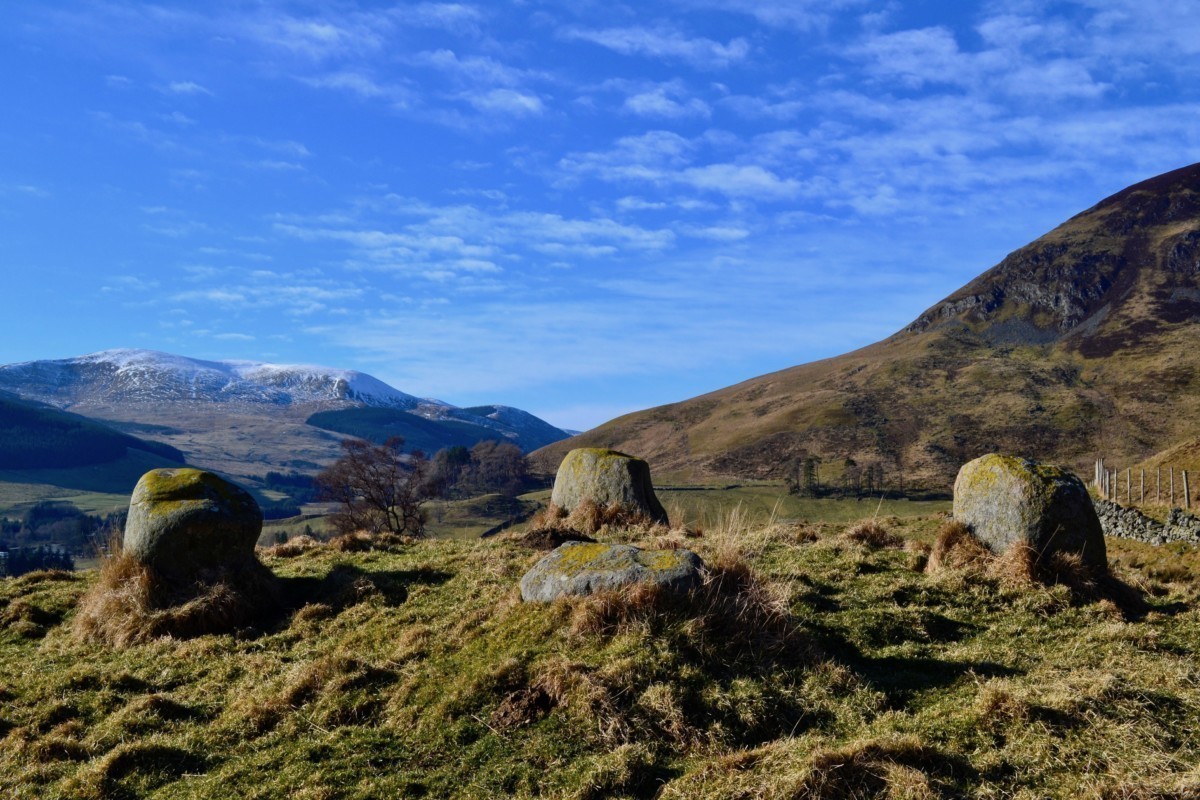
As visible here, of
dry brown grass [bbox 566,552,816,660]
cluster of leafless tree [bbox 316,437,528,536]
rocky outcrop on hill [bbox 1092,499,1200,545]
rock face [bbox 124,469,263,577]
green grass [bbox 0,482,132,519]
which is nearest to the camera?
dry brown grass [bbox 566,552,816,660]

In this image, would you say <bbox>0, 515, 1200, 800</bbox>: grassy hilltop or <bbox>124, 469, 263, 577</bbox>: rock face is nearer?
<bbox>0, 515, 1200, 800</bbox>: grassy hilltop

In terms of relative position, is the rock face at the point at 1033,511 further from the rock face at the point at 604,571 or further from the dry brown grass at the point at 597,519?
the dry brown grass at the point at 597,519

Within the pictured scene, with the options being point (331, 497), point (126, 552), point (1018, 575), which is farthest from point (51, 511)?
point (1018, 575)

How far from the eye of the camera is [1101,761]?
6594mm

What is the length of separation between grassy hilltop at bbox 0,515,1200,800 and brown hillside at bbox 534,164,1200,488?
321ft

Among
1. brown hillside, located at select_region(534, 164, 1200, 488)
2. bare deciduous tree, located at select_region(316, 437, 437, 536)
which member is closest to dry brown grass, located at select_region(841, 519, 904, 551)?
bare deciduous tree, located at select_region(316, 437, 437, 536)

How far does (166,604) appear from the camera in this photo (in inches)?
512

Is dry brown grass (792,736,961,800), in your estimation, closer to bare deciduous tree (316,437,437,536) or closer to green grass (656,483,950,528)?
bare deciduous tree (316,437,437,536)

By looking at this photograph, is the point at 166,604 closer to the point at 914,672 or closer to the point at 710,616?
the point at 710,616

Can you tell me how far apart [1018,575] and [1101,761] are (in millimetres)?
6287

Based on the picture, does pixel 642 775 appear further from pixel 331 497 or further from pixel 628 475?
pixel 331 497

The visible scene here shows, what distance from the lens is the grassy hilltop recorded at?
680 cm

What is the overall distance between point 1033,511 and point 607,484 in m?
Result: 9.80

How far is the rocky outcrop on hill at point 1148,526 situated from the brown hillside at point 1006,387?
245 ft
